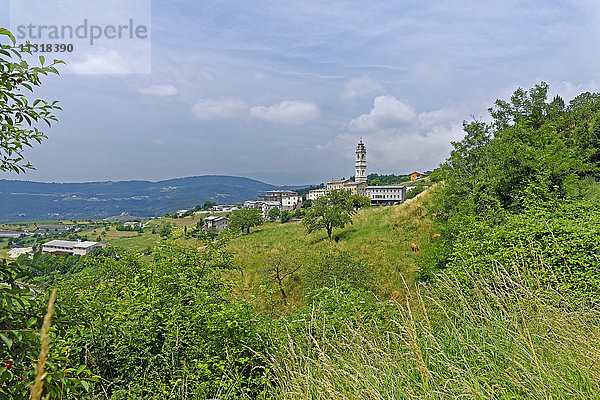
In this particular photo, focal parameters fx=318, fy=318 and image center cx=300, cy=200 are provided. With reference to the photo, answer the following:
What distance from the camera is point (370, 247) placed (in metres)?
23.1

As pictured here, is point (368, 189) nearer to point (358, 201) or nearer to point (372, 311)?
point (358, 201)

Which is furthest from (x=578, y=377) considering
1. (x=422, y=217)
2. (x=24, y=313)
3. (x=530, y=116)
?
(x=422, y=217)

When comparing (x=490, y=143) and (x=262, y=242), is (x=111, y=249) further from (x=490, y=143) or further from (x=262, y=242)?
(x=262, y=242)

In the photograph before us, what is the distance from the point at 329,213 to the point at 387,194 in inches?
3206

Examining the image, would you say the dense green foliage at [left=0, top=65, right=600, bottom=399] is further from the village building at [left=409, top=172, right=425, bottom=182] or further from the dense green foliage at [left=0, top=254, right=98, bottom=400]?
the village building at [left=409, top=172, right=425, bottom=182]

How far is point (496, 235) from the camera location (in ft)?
28.1

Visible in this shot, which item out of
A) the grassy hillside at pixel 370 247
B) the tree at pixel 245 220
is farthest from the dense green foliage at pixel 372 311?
the tree at pixel 245 220

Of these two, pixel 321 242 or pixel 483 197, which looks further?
pixel 321 242

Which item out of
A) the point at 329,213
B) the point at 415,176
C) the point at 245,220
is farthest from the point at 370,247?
the point at 415,176

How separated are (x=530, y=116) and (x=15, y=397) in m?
21.2

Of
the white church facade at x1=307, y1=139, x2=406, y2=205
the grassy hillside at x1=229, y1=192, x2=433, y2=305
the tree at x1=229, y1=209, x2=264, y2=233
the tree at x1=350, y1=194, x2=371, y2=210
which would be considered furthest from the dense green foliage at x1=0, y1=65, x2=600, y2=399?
the white church facade at x1=307, y1=139, x2=406, y2=205

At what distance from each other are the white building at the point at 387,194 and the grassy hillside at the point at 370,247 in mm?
73358

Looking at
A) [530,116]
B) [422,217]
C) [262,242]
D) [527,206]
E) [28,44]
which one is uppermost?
[530,116]

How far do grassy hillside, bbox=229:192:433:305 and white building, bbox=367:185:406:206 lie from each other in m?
73.4
